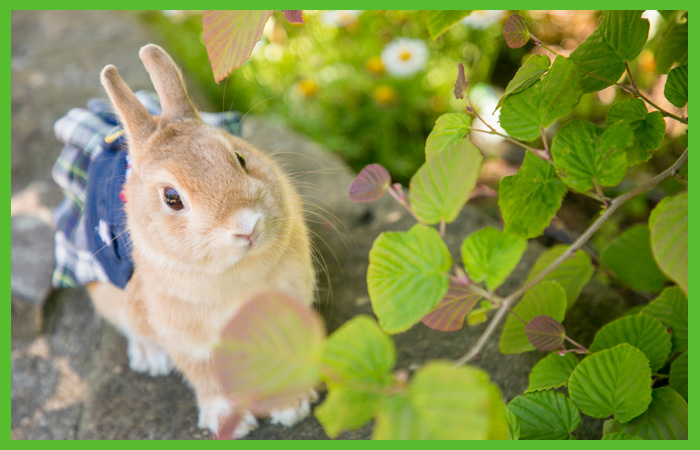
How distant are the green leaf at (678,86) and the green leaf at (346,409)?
3.29 feet

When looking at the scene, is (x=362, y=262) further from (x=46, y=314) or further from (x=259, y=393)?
(x=259, y=393)

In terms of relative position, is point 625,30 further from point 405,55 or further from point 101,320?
point 101,320

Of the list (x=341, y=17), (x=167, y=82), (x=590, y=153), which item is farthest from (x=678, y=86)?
(x=341, y=17)

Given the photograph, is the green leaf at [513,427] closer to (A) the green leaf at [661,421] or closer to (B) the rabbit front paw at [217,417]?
(A) the green leaf at [661,421]

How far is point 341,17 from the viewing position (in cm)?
356

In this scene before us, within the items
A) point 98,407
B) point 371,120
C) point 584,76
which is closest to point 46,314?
point 98,407

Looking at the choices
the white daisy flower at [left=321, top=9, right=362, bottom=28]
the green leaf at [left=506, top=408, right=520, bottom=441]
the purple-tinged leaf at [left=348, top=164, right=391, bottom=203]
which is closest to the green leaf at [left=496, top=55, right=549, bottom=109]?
the purple-tinged leaf at [left=348, top=164, right=391, bottom=203]

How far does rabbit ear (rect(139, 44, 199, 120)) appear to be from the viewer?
5.97 ft

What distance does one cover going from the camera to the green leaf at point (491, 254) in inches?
43.2

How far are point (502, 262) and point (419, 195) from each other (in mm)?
230

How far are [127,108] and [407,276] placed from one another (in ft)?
4.05

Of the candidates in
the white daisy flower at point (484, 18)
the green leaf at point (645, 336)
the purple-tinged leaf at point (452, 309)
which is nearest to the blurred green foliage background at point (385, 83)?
the white daisy flower at point (484, 18)

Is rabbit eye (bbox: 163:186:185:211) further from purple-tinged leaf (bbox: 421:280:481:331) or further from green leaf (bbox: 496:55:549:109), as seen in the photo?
green leaf (bbox: 496:55:549:109)

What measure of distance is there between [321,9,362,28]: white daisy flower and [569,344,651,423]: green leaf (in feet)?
9.55
